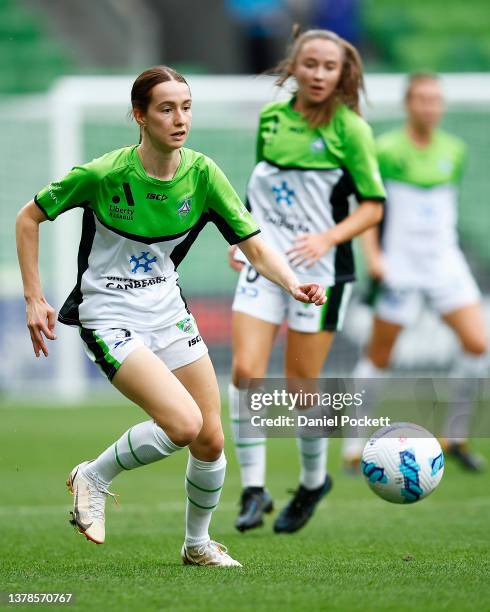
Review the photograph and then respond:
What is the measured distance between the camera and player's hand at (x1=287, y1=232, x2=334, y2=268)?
6.72 metres

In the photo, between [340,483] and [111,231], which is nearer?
[111,231]

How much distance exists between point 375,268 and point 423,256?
691mm

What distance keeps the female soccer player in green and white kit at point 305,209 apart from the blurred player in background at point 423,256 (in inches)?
108

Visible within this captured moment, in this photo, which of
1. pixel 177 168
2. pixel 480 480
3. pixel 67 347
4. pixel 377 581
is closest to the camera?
pixel 377 581

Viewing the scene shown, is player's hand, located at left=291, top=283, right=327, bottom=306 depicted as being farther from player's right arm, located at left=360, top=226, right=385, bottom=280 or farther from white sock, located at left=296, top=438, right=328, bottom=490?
player's right arm, located at left=360, top=226, right=385, bottom=280

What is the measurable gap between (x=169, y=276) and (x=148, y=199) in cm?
39

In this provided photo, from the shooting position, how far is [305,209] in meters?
7.15

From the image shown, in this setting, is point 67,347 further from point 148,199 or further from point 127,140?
point 148,199

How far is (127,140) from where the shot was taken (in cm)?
1523

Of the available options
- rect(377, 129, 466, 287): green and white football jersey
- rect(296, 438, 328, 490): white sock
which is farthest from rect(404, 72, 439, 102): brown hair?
rect(296, 438, 328, 490): white sock

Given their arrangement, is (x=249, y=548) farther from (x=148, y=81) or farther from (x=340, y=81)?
(x=340, y=81)

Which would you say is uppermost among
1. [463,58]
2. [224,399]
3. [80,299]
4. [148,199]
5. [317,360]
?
[148,199]

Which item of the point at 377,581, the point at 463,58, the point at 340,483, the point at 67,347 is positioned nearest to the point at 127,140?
the point at 67,347

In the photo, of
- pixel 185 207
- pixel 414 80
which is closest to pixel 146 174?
pixel 185 207
